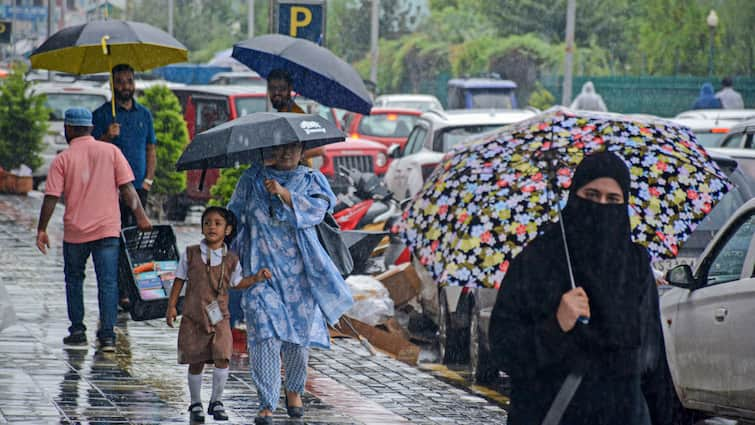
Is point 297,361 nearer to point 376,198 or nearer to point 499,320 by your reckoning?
point 499,320

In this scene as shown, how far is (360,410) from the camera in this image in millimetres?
9242

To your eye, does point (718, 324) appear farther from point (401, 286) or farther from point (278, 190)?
point (401, 286)

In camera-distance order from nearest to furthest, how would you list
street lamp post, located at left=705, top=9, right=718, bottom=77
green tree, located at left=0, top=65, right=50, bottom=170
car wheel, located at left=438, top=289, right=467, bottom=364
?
car wheel, located at left=438, top=289, right=467, bottom=364 < green tree, located at left=0, top=65, right=50, bottom=170 < street lamp post, located at left=705, top=9, right=718, bottom=77

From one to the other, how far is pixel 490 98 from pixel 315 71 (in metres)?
36.1

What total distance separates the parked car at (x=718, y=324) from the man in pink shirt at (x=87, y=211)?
3930mm

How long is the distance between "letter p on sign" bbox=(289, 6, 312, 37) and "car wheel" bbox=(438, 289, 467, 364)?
2592 mm

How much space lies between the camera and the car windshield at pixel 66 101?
26.8m

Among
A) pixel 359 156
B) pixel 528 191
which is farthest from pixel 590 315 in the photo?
pixel 359 156

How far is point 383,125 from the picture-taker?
30.6m

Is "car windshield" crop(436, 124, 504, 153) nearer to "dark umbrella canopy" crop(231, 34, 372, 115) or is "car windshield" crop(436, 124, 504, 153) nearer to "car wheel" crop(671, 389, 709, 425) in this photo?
"dark umbrella canopy" crop(231, 34, 372, 115)

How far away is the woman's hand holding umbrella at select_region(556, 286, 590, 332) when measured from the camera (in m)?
5.05

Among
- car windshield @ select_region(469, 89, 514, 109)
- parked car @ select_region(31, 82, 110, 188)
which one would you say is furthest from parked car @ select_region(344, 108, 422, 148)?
car windshield @ select_region(469, 89, 514, 109)

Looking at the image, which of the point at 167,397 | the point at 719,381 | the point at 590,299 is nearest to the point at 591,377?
the point at 590,299

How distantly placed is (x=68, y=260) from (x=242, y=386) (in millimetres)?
1883
